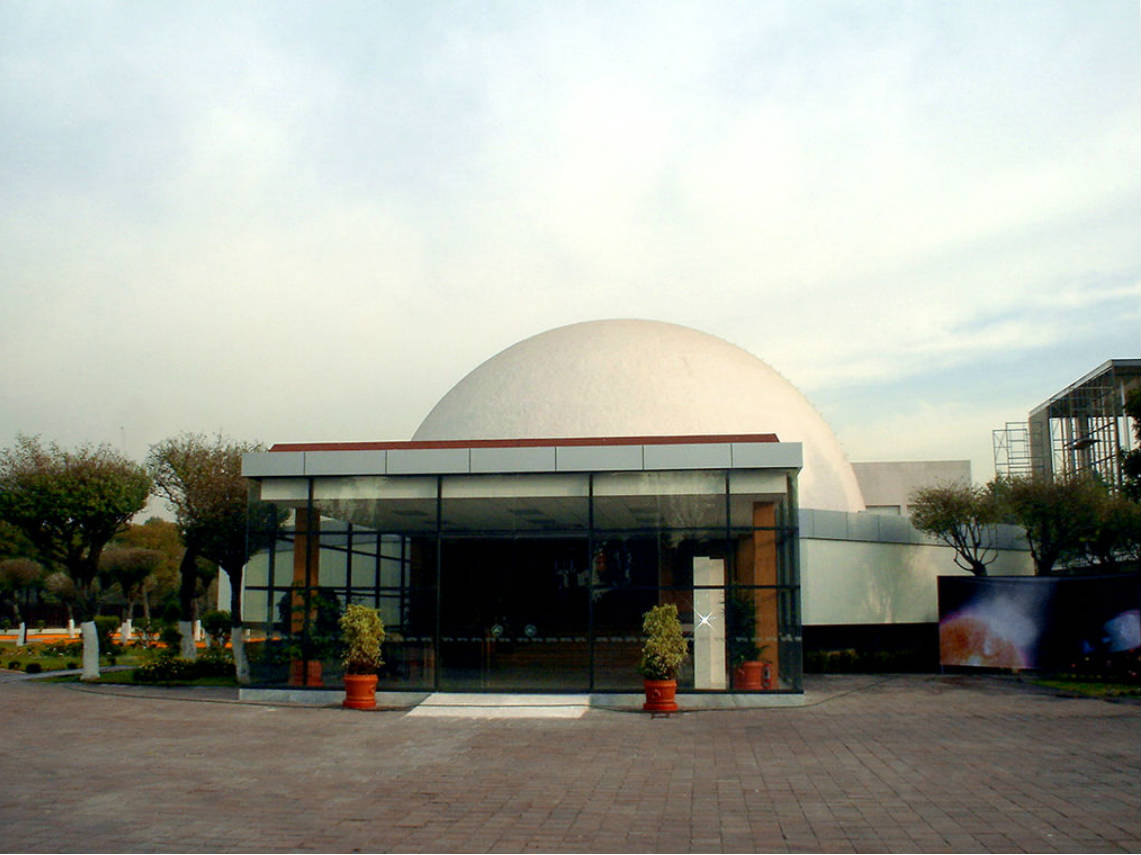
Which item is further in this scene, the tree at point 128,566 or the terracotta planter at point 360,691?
the tree at point 128,566

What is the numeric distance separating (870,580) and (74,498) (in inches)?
824

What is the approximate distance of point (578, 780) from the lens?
11.4 m

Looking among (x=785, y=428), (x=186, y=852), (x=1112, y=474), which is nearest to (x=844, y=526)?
(x=785, y=428)

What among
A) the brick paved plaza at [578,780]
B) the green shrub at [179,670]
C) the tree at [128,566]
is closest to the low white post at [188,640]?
the green shrub at [179,670]

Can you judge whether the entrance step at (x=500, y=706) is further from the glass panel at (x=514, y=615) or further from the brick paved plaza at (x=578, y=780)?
the brick paved plaza at (x=578, y=780)

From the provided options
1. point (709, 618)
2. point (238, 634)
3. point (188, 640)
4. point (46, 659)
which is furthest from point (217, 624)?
point (709, 618)

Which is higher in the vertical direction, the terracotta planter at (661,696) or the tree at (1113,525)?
the tree at (1113,525)

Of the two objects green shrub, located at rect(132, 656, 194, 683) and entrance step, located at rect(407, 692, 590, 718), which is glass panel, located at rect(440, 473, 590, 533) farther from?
green shrub, located at rect(132, 656, 194, 683)

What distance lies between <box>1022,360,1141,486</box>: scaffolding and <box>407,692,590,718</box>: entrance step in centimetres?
2355

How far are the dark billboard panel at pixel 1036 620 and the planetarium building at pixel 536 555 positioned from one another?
7650mm

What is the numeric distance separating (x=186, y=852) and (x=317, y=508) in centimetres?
1302

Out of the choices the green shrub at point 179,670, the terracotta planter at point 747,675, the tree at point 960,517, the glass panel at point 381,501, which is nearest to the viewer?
the terracotta planter at point 747,675

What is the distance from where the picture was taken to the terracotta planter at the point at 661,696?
18.0 meters

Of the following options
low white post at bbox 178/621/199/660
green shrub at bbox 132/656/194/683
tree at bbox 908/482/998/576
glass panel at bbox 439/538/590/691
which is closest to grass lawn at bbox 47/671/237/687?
green shrub at bbox 132/656/194/683
